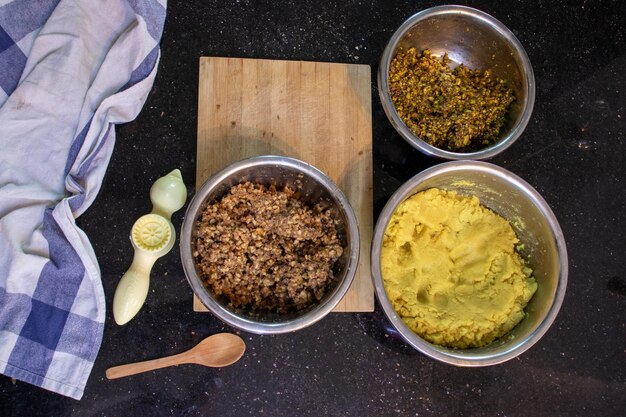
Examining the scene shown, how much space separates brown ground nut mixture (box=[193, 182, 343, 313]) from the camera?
49.4 inches

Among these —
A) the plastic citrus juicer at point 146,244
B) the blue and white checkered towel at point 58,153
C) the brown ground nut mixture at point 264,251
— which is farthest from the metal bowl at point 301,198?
the blue and white checkered towel at point 58,153

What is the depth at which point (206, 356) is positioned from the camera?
1.35 m

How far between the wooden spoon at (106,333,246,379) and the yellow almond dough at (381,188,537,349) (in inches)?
15.4

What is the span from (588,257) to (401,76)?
2.21ft

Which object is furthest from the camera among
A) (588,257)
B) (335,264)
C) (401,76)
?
(588,257)

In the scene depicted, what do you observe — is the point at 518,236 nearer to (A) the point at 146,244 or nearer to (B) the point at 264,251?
(B) the point at 264,251

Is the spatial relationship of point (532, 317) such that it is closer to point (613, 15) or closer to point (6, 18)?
point (613, 15)

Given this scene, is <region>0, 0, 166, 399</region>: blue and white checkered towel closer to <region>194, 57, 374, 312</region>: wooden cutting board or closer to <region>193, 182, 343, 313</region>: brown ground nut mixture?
<region>194, 57, 374, 312</region>: wooden cutting board

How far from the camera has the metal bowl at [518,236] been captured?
1219 mm

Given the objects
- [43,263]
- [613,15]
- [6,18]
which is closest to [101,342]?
[43,263]

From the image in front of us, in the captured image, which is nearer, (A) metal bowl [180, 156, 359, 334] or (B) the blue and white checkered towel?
(A) metal bowl [180, 156, 359, 334]

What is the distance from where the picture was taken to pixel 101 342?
1342mm

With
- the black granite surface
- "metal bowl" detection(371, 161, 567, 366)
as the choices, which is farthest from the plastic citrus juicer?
"metal bowl" detection(371, 161, 567, 366)

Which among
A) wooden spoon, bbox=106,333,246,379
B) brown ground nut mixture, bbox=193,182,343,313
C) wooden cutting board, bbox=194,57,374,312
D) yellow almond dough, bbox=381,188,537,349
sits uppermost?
wooden cutting board, bbox=194,57,374,312
